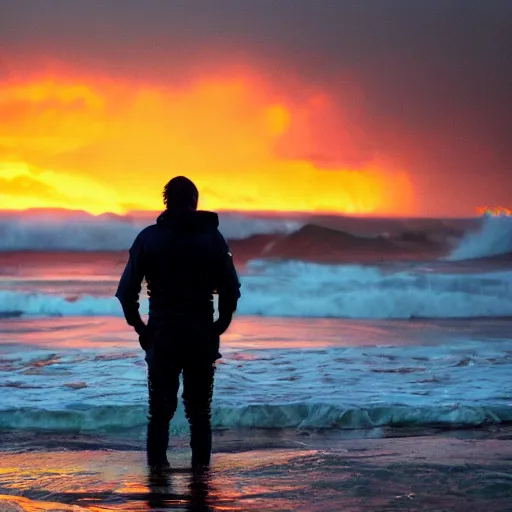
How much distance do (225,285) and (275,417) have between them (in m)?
2.69

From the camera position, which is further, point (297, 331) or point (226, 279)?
point (297, 331)

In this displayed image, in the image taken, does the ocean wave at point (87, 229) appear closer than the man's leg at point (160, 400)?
No

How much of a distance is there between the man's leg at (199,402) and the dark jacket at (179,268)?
0.95 feet

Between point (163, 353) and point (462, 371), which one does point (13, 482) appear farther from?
point (462, 371)

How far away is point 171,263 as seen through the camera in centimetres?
482

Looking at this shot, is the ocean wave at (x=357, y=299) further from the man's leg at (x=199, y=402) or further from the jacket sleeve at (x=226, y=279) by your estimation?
the jacket sleeve at (x=226, y=279)

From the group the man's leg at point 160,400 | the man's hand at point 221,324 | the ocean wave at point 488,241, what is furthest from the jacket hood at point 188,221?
the ocean wave at point 488,241

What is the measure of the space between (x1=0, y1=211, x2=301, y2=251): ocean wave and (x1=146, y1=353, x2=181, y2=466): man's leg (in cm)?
2929

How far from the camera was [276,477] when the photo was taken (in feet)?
15.8

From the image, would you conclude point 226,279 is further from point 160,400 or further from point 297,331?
point 297,331

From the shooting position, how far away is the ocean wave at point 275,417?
23.5ft

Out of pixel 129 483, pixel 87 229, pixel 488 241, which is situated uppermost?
pixel 87 229

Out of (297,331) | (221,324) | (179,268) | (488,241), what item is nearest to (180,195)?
(179,268)

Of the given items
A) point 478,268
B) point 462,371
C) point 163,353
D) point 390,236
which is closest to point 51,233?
point 390,236
